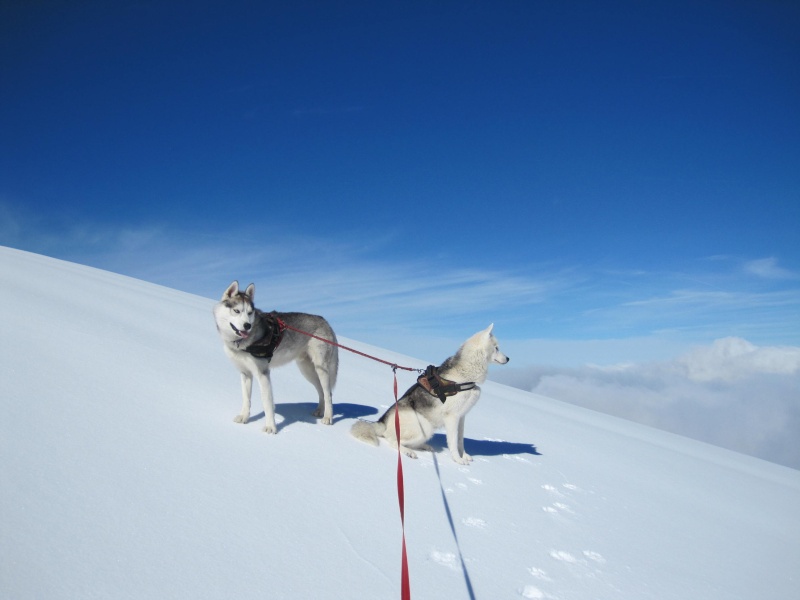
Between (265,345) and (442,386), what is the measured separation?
7.86 feet

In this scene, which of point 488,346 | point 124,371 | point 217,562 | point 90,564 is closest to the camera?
point 90,564

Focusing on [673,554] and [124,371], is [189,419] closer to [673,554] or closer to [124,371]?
[124,371]

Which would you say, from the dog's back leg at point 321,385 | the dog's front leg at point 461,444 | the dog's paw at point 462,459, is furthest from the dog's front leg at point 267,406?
the dog's front leg at point 461,444

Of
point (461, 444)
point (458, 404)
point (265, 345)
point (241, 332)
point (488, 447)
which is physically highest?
point (241, 332)

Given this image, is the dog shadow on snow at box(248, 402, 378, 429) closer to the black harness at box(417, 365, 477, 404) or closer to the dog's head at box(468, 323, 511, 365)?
the black harness at box(417, 365, 477, 404)

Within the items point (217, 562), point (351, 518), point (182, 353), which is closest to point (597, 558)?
point (351, 518)

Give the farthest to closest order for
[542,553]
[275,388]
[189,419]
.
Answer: [275,388], [189,419], [542,553]

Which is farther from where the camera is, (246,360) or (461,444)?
(461,444)

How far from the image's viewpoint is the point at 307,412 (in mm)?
6770

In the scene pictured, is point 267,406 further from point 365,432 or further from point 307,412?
point 307,412

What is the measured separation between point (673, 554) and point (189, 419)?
5.43m

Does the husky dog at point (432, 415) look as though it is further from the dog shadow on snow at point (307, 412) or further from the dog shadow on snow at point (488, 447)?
the dog shadow on snow at point (307, 412)

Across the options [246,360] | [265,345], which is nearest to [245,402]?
[246,360]

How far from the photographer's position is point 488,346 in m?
6.55
